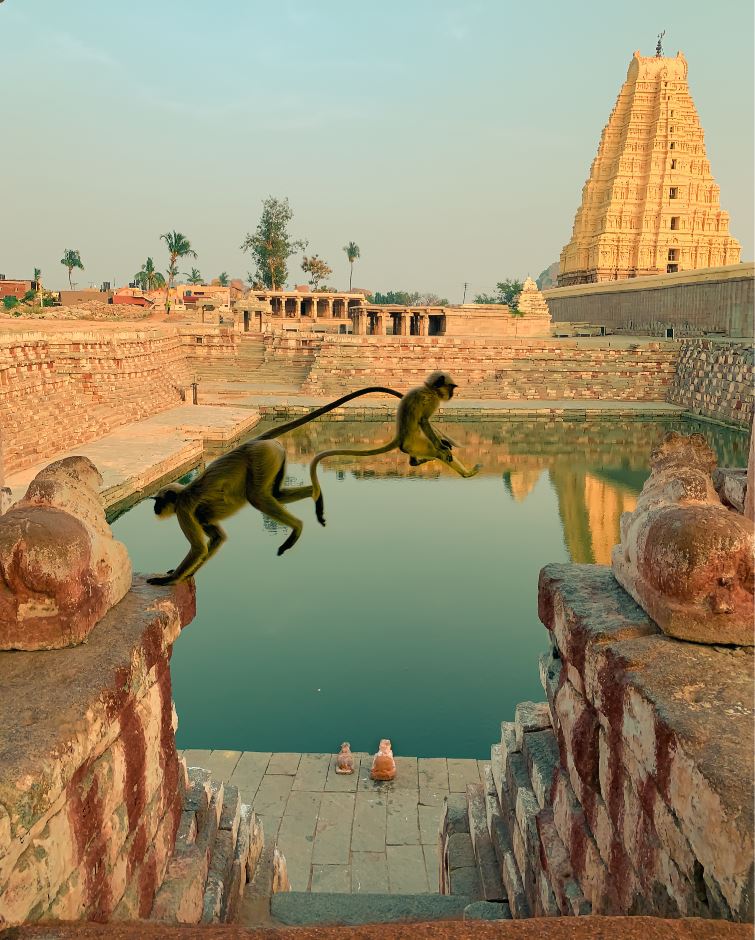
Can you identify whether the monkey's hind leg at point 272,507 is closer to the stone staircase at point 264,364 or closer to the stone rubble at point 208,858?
the stone rubble at point 208,858

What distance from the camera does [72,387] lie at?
868 inches

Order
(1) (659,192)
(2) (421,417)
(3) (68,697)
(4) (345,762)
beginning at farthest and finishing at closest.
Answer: (1) (659,192) → (4) (345,762) → (2) (421,417) → (3) (68,697)

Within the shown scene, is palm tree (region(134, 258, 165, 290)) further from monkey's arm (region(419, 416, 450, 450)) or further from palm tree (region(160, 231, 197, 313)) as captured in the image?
monkey's arm (region(419, 416, 450, 450))

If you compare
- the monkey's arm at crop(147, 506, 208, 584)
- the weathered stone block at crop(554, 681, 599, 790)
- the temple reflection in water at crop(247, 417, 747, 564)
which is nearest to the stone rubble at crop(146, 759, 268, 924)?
the monkey's arm at crop(147, 506, 208, 584)

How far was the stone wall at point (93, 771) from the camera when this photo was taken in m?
2.38

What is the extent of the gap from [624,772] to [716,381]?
93.0 ft

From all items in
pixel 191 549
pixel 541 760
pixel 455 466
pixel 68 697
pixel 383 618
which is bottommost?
pixel 383 618

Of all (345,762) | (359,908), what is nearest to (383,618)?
(345,762)

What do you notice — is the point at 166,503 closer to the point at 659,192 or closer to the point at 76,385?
the point at 76,385

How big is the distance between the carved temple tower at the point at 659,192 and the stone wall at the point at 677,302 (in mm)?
3960

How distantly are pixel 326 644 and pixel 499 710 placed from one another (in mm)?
2635

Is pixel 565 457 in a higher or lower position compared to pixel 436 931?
lower

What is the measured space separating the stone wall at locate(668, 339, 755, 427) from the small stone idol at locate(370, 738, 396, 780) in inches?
835

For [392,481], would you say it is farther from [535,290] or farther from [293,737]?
[535,290]
